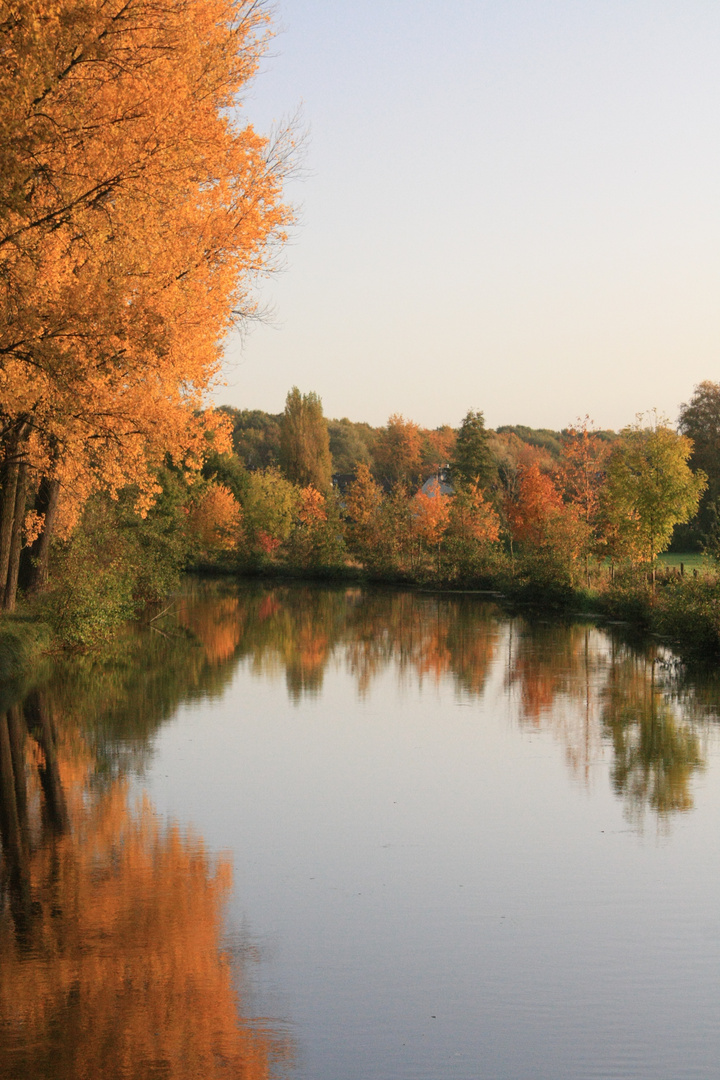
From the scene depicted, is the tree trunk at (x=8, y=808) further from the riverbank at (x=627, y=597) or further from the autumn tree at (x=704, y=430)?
the autumn tree at (x=704, y=430)


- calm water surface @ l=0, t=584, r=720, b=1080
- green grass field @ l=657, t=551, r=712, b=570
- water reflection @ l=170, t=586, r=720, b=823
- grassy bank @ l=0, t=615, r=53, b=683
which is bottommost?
calm water surface @ l=0, t=584, r=720, b=1080

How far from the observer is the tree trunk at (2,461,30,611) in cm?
2011

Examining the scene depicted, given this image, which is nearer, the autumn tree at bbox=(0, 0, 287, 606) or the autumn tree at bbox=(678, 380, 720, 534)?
the autumn tree at bbox=(0, 0, 287, 606)

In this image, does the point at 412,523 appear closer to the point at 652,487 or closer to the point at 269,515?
the point at 269,515

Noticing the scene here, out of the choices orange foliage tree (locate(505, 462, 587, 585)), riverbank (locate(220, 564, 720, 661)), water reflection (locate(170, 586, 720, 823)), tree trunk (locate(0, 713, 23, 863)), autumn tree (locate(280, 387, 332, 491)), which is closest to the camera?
tree trunk (locate(0, 713, 23, 863))

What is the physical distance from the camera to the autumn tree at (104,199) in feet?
32.1

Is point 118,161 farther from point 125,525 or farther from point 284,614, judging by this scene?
point 284,614

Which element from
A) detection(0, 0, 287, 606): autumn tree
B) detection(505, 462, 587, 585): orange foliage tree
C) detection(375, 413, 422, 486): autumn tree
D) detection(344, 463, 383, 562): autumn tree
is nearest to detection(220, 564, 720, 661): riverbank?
detection(505, 462, 587, 585): orange foliage tree

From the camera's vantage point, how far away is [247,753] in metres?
13.4

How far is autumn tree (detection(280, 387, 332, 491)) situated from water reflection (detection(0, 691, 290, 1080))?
223 ft

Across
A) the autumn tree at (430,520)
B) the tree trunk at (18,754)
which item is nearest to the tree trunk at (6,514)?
the tree trunk at (18,754)

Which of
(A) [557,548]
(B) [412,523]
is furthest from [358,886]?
(B) [412,523]

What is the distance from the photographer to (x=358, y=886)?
8.35 metres

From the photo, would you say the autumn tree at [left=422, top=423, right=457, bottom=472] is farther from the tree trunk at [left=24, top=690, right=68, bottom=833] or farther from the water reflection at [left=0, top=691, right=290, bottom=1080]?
the water reflection at [left=0, top=691, right=290, bottom=1080]
